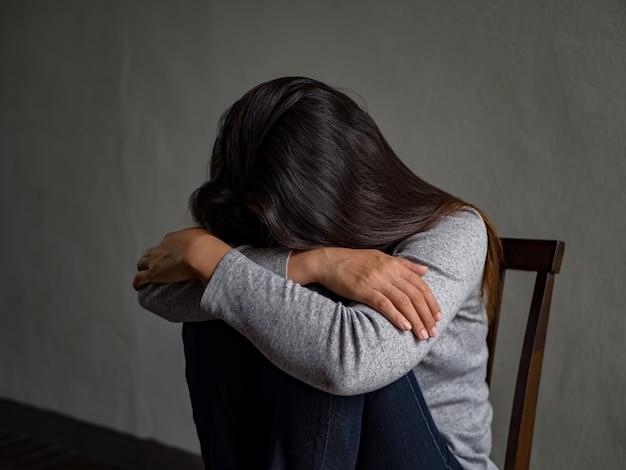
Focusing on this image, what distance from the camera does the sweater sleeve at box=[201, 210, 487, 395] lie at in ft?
2.42

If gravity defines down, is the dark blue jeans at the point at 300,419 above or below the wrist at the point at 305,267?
below

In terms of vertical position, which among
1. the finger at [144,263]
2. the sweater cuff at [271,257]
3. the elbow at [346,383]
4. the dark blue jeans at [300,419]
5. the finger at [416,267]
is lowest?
the dark blue jeans at [300,419]

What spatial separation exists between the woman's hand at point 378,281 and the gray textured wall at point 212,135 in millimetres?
503

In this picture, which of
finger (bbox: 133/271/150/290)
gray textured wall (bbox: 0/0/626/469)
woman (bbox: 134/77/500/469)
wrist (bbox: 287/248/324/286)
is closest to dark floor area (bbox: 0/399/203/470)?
gray textured wall (bbox: 0/0/626/469)

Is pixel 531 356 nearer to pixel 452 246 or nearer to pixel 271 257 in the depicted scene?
pixel 452 246

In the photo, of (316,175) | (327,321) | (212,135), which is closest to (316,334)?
(327,321)

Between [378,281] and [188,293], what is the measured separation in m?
0.30

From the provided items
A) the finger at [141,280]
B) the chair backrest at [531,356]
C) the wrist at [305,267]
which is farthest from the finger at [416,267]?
the finger at [141,280]

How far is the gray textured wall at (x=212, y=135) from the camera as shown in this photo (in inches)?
44.9

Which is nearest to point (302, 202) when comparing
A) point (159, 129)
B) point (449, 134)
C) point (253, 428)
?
point (253, 428)

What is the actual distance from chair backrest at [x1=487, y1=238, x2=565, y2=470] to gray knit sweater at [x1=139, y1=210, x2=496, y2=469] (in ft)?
0.18

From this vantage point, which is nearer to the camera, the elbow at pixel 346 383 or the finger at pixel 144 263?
the elbow at pixel 346 383

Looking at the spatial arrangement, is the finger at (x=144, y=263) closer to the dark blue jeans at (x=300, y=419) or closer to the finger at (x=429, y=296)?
the dark blue jeans at (x=300, y=419)

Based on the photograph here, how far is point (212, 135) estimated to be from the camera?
1666 mm
